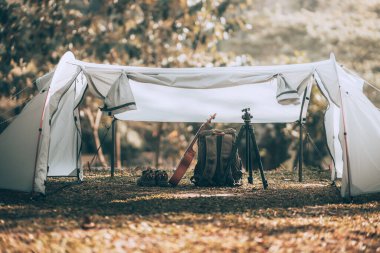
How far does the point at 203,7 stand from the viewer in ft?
42.0

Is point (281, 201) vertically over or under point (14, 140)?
under

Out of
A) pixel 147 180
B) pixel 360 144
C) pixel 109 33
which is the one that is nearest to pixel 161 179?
pixel 147 180

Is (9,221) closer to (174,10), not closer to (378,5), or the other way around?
(174,10)

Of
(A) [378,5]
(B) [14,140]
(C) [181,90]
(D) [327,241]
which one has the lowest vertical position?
(D) [327,241]

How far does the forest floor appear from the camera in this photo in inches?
178

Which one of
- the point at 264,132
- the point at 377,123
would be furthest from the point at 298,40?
the point at 377,123

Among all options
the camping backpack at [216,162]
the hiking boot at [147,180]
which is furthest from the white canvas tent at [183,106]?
the hiking boot at [147,180]

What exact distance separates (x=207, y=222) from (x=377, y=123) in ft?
9.46

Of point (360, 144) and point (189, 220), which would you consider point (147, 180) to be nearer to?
point (360, 144)

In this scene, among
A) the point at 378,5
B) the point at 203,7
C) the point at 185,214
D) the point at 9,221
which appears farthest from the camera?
the point at 378,5

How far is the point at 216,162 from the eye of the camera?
8508mm

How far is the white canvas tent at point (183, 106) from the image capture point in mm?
7055

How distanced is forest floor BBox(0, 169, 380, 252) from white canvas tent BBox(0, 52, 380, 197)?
1.46 ft

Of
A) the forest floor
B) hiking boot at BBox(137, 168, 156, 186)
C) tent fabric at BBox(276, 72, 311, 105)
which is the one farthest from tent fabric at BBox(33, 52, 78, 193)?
tent fabric at BBox(276, 72, 311, 105)
